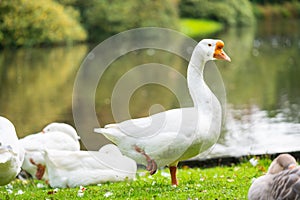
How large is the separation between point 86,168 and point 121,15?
48051 millimetres

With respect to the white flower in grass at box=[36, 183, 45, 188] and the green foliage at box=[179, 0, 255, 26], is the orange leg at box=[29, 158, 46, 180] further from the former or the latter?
the green foliage at box=[179, 0, 255, 26]

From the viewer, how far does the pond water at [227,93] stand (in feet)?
51.2

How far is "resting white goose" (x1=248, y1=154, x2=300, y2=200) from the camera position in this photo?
493 centimetres

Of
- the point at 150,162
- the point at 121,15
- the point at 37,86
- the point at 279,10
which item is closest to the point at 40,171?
the point at 150,162

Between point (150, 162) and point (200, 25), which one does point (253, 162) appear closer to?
point (150, 162)

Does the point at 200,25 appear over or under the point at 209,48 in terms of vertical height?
under

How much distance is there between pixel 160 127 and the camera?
717 cm

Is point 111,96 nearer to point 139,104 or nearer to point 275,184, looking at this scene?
point 139,104

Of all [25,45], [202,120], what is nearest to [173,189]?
[202,120]

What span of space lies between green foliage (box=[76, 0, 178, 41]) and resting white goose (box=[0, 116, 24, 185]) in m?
49.6

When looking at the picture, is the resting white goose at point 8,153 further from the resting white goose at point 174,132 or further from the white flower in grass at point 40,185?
the white flower in grass at point 40,185

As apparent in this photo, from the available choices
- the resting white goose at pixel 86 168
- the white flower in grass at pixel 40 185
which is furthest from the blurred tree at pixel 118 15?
the resting white goose at pixel 86 168

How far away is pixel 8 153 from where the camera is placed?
661 cm

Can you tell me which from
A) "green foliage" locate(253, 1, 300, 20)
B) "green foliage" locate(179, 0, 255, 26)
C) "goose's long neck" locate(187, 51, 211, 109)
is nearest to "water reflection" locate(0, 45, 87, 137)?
"goose's long neck" locate(187, 51, 211, 109)
